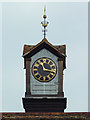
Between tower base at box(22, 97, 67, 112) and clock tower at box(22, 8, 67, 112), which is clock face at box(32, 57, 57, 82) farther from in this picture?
tower base at box(22, 97, 67, 112)

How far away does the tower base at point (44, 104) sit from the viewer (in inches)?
1246

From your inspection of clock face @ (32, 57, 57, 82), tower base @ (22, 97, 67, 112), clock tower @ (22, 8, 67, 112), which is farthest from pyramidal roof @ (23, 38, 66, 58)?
tower base @ (22, 97, 67, 112)

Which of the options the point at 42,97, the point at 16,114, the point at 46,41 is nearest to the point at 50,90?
the point at 42,97

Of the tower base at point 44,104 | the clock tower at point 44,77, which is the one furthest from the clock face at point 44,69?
the tower base at point 44,104

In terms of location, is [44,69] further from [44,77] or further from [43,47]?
[43,47]

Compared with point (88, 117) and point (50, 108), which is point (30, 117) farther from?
point (50, 108)

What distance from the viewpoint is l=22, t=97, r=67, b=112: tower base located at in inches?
1246

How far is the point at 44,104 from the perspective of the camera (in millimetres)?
31625

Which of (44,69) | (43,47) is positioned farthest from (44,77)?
(43,47)

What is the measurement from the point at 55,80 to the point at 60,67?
883 millimetres

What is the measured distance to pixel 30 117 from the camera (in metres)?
26.0

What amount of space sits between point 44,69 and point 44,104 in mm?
2158

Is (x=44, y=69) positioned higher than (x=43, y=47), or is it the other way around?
(x=43, y=47)

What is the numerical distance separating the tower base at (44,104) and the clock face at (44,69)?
1.30 meters
